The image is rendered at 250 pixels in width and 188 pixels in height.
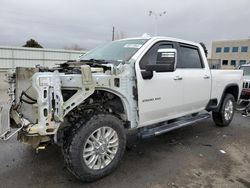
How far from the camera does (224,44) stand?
218ft

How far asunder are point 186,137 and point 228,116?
1674mm

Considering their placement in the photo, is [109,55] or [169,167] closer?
[169,167]

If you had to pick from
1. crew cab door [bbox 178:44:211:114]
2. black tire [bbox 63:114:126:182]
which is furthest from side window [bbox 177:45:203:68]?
black tire [bbox 63:114:126:182]

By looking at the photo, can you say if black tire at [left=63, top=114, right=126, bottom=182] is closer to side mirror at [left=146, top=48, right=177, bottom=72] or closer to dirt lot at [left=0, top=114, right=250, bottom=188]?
dirt lot at [left=0, top=114, right=250, bottom=188]

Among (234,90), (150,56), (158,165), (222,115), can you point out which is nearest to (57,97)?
(150,56)

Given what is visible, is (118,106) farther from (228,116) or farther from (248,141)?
(228,116)

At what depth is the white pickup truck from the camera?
296 centimetres

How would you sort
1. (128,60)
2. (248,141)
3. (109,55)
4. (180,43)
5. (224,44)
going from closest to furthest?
(128,60) → (109,55) → (180,43) → (248,141) → (224,44)

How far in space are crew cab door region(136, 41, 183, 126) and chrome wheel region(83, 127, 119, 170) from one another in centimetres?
64

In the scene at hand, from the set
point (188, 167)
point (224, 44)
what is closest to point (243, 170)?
point (188, 167)

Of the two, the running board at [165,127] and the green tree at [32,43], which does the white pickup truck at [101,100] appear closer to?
the running board at [165,127]

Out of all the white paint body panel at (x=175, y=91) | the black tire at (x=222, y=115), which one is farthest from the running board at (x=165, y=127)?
the black tire at (x=222, y=115)

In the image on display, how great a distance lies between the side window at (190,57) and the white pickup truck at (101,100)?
30 millimetres

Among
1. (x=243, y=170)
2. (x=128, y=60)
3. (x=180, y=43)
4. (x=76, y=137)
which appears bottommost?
(x=243, y=170)
